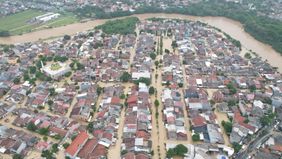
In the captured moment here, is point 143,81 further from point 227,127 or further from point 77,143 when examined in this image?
point 77,143

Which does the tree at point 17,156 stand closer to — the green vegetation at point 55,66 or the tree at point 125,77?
the tree at point 125,77

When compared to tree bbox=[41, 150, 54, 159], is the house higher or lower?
higher

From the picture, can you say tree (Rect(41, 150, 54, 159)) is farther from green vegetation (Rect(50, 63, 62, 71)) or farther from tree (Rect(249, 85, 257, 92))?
tree (Rect(249, 85, 257, 92))

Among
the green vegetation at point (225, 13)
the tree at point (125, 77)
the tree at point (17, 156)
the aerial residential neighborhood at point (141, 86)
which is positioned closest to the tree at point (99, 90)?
the aerial residential neighborhood at point (141, 86)

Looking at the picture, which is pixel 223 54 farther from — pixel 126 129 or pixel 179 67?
pixel 126 129

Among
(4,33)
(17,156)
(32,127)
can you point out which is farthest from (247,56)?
(4,33)

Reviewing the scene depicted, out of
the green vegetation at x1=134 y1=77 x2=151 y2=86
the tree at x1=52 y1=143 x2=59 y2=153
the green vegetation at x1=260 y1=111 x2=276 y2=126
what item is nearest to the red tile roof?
the tree at x1=52 y1=143 x2=59 y2=153
